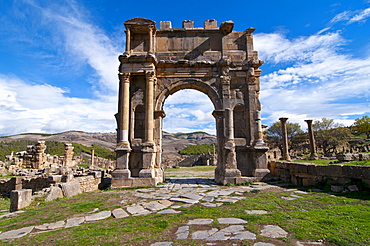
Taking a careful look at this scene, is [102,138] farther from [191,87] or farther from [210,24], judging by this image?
[210,24]

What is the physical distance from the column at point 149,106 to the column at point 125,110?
34.7 inches

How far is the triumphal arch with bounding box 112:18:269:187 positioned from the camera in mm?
9906

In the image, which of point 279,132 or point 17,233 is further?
point 279,132

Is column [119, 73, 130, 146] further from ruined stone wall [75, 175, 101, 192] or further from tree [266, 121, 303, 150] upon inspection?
tree [266, 121, 303, 150]

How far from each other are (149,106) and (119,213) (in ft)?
18.5

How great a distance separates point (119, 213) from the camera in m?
5.32

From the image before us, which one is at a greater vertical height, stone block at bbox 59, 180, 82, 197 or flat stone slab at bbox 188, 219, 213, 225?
stone block at bbox 59, 180, 82, 197

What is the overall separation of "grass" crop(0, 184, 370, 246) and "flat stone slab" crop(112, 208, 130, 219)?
0.23 metres

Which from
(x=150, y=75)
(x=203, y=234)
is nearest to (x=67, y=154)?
(x=150, y=75)

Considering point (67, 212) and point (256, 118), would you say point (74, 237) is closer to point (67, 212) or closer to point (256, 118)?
point (67, 212)

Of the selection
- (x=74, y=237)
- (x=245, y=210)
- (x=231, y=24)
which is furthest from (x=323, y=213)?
(x=231, y=24)

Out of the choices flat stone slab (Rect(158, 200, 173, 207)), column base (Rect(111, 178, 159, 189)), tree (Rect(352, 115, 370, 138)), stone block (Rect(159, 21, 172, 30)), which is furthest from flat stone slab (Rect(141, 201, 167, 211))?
tree (Rect(352, 115, 370, 138))

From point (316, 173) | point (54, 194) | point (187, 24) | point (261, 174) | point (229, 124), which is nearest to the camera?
point (54, 194)

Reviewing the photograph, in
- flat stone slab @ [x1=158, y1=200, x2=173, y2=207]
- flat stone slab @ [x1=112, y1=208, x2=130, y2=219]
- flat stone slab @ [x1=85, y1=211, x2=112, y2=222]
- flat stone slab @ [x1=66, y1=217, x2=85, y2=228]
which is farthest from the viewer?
flat stone slab @ [x1=158, y1=200, x2=173, y2=207]
